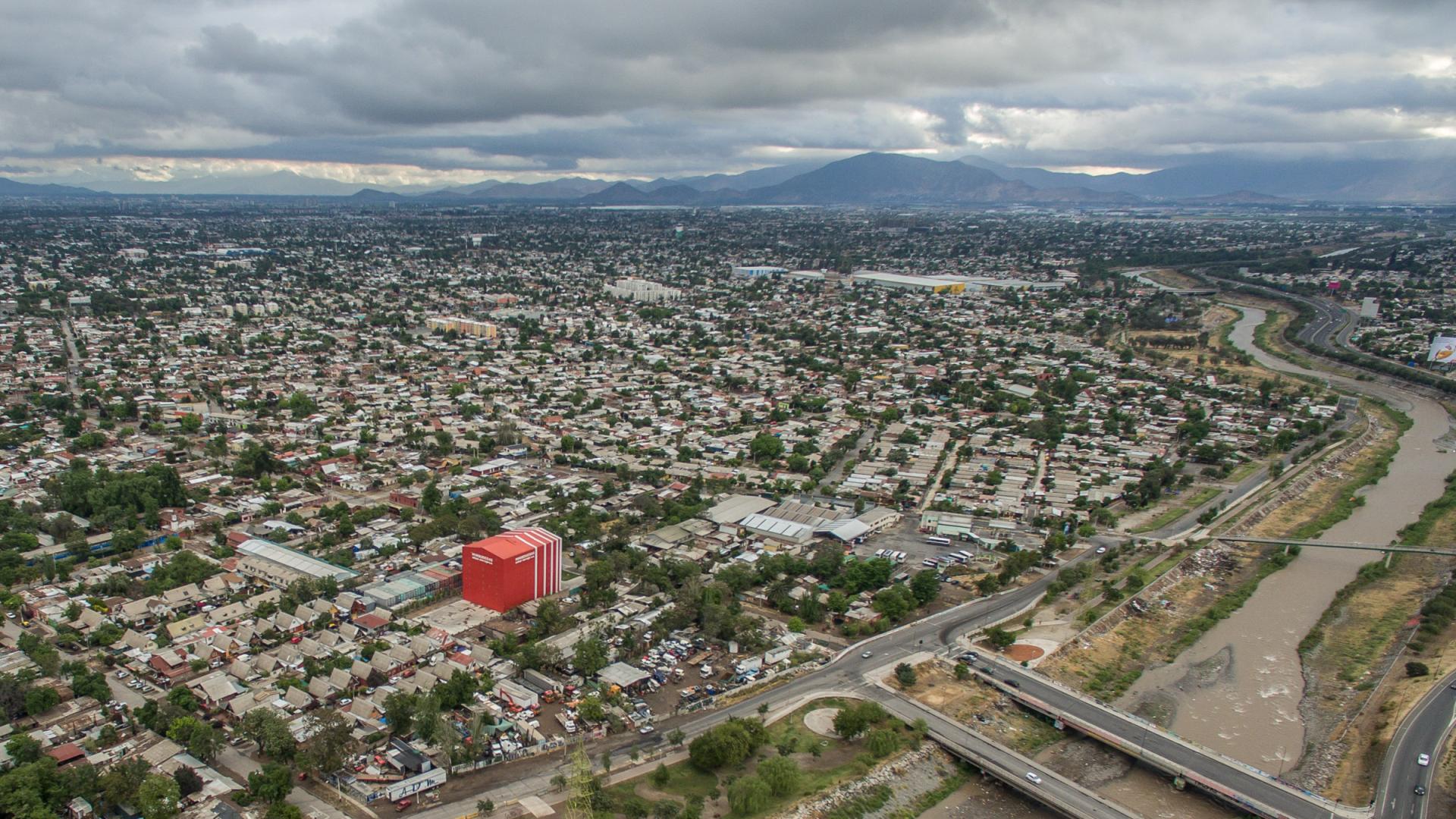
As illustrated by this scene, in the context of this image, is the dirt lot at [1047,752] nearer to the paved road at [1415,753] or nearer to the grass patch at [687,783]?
the paved road at [1415,753]

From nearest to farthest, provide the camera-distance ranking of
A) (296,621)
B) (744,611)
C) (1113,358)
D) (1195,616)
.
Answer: (296,621)
(744,611)
(1195,616)
(1113,358)

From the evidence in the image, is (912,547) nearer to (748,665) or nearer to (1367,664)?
(748,665)

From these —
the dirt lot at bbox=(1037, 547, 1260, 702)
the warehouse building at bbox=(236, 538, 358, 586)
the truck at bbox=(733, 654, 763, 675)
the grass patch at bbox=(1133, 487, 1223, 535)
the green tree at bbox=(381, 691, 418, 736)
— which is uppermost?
the warehouse building at bbox=(236, 538, 358, 586)

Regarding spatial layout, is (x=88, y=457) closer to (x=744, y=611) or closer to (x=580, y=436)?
(x=580, y=436)

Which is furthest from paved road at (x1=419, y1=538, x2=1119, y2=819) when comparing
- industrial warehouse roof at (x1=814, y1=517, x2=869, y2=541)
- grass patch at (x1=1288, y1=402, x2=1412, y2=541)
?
grass patch at (x1=1288, y1=402, x2=1412, y2=541)

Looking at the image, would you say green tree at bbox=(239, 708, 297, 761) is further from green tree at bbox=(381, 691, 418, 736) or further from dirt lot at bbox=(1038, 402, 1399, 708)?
dirt lot at bbox=(1038, 402, 1399, 708)

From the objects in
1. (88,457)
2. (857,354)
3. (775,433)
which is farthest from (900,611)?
(857,354)

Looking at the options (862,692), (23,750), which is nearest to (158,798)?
(23,750)
